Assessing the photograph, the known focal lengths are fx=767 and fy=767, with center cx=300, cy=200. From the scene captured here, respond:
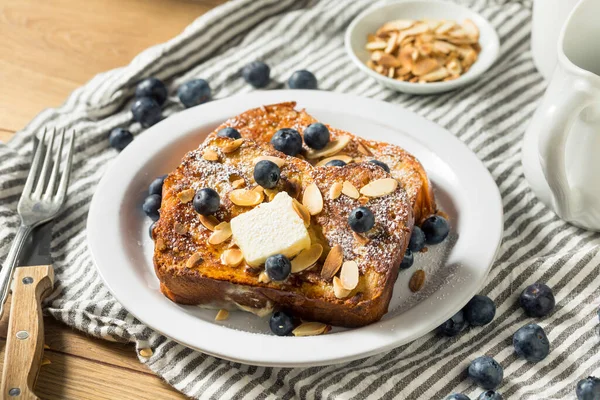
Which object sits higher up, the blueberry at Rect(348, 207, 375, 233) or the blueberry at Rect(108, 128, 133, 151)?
the blueberry at Rect(348, 207, 375, 233)

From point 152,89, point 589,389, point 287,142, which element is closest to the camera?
point 589,389

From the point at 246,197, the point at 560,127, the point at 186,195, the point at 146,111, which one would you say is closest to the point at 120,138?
the point at 146,111

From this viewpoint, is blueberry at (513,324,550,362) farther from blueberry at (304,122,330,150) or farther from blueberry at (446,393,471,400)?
blueberry at (304,122,330,150)

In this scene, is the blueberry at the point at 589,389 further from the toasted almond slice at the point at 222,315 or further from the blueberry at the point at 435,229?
the toasted almond slice at the point at 222,315

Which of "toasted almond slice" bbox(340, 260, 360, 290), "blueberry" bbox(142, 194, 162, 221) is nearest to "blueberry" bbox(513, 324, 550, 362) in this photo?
"toasted almond slice" bbox(340, 260, 360, 290)

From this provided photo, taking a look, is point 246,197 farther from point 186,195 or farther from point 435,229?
point 435,229

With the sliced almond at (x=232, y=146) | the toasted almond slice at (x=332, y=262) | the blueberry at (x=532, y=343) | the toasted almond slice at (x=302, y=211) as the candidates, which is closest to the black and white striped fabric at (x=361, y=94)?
the blueberry at (x=532, y=343)

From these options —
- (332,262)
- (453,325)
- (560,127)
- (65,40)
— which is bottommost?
(453,325)
